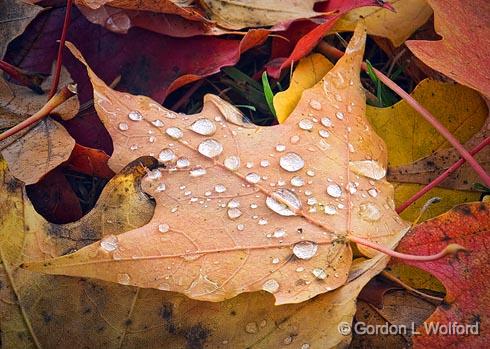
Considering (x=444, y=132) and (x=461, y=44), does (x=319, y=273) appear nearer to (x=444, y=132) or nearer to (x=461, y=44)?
(x=444, y=132)

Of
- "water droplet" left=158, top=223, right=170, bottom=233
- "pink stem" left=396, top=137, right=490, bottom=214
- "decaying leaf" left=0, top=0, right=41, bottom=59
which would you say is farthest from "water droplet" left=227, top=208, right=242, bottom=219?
"decaying leaf" left=0, top=0, right=41, bottom=59

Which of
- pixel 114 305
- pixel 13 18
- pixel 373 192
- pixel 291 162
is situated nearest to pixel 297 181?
pixel 291 162

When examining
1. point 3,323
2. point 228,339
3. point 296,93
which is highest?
point 296,93

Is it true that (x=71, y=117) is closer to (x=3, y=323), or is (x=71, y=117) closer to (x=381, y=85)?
(x=3, y=323)

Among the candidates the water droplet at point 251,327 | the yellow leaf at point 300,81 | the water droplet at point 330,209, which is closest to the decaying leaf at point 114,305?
the water droplet at point 251,327

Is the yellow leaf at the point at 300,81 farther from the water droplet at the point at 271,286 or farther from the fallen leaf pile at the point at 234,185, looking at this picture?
the water droplet at the point at 271,286

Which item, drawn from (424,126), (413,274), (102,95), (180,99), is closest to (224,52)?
(180,99)
